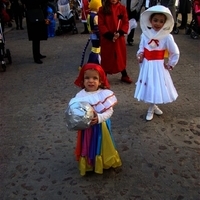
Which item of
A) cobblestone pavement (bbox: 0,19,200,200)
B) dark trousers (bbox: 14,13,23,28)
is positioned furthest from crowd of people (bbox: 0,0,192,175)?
dark trousers (bbox: 14,13,23,28)

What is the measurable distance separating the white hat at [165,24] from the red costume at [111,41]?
144 centimetres

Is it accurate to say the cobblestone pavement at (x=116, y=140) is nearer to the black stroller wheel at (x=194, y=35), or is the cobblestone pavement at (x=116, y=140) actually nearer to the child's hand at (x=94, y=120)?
the child's hand at (x=94, y=120)

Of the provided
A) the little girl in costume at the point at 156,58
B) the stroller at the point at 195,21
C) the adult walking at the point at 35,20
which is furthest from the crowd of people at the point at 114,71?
the stroller at the point at 195,21

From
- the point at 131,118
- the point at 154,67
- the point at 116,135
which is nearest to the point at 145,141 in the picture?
the point at 116,135

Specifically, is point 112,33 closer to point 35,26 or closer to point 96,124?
point 35,26

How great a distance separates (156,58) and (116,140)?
1.28 metres

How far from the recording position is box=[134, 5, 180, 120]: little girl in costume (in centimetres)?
450

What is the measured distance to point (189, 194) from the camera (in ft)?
10.5

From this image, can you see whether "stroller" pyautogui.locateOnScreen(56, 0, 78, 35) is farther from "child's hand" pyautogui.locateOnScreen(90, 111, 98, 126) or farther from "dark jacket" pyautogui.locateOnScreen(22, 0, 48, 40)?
"child's hand" pyautogui.locateOnScreen(90, 111, 98, 126)

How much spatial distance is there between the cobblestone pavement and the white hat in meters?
1.23

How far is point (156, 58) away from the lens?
4.66 meters

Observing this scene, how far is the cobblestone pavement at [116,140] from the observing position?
3.33m

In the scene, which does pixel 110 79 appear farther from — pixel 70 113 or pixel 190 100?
pixel 70 113

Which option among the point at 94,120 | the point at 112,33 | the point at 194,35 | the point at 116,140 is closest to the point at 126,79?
the point at 112,33
